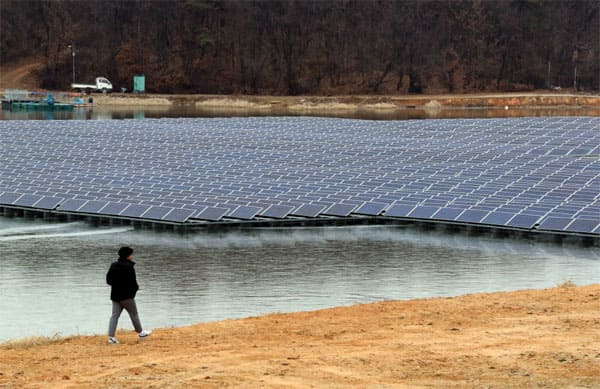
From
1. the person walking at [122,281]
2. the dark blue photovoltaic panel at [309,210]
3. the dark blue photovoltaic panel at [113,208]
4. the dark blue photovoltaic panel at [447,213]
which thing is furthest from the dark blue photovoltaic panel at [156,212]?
the person walking at [122,281]

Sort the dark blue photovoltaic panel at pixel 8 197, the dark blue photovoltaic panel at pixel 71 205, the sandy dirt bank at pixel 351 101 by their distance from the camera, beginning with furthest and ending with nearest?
the sandy dirt bank at pixel 351 101 → the dark blue photovoltaic panel at pixel 8 197 → the dark blue photovoltaic panel at pixel 71 205

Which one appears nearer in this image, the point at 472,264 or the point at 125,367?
the point at 125,367

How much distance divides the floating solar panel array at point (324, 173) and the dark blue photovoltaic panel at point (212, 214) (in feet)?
0.17

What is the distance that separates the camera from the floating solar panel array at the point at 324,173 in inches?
2240

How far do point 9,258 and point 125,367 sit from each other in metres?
25.7

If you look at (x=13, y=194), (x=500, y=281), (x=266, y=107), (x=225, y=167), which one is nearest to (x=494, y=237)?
(x=500, y=281)

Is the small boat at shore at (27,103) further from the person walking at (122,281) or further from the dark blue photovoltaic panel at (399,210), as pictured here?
the person walking at (122,281)

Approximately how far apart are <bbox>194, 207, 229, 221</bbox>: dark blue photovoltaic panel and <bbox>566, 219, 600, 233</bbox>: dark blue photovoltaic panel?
17.5m

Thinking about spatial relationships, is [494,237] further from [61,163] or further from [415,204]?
[61,163]

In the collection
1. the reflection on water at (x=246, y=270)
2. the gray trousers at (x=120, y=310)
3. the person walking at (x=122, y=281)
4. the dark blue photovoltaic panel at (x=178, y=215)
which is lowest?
the reflection on water at (x=246, y=270)

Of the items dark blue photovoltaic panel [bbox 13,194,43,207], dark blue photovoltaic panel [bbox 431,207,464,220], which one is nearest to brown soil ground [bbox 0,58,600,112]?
dark blue photovoltaic panel [bbox 13,194,43,207]

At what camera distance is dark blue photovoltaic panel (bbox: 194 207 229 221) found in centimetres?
5636

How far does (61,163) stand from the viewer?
72562 mm

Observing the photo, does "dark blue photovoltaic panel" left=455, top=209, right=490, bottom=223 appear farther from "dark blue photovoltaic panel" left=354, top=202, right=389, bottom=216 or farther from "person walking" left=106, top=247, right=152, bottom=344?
"person walking" left=106, top=247, right=152, bottom=344
